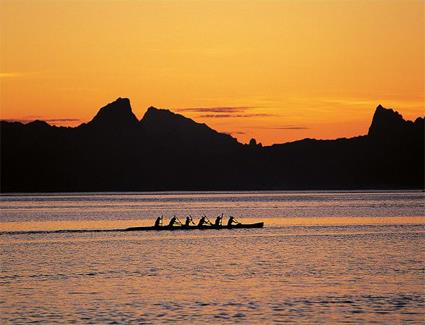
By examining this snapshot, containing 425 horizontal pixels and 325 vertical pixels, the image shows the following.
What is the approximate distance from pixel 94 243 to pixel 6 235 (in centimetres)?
1760

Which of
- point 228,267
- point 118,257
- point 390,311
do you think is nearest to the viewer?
Answer: point 390,311

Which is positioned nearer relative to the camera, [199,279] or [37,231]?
[199,279]

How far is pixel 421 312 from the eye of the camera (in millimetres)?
36719

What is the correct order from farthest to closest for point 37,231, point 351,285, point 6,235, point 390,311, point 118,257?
point 37,231, point 6,235, point 118,257, point 351,285, point 390,311

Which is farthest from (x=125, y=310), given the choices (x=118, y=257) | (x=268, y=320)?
(x=118, y=257)

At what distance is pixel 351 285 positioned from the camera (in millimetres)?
45219

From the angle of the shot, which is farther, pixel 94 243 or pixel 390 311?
pixel 94 243

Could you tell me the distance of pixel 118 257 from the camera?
62.6m

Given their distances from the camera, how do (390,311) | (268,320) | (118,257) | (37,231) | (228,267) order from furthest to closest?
(37,231), (118,257), (228,267), (390,311), (268,320)

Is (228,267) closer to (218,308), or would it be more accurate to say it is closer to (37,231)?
(218,308)

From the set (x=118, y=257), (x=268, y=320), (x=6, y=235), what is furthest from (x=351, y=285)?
(x=6, y=235)

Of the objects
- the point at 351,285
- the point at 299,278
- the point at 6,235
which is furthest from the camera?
the point at 6,235

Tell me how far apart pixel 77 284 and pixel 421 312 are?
59.7 ft

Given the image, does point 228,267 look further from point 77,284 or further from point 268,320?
point 268,320
